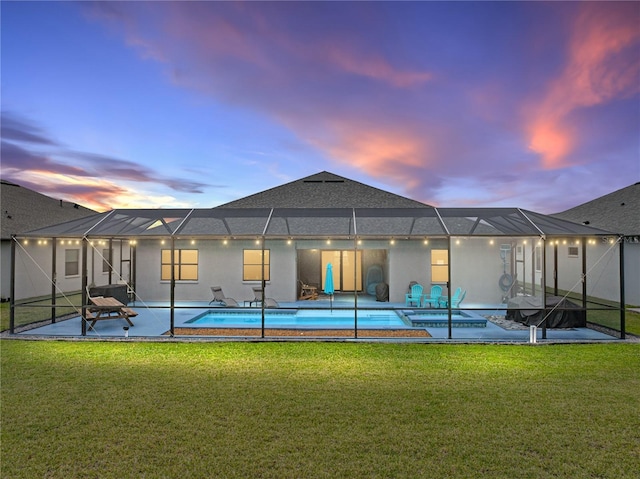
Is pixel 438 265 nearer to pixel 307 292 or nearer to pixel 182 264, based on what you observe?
pixel 307 292

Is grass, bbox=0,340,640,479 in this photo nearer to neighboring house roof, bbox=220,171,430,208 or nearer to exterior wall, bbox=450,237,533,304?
exterior wall, bbox=450,237,533,304

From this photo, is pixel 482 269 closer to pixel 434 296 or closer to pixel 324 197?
pixel 434 296

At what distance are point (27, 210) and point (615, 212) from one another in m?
29.4

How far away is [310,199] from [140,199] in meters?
12.3

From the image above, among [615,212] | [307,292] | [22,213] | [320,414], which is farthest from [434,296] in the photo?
[22,213]

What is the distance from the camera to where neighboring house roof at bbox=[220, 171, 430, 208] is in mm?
19297

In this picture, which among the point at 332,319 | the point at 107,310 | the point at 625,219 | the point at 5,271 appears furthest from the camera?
the point at 625,219

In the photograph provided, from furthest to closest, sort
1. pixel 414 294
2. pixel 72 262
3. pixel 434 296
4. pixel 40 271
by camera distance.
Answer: pixel 72 262
pixel 40 271
pixel 414 294
pixel 434 296

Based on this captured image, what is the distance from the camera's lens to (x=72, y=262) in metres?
18.8

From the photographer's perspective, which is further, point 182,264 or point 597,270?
point 597,270

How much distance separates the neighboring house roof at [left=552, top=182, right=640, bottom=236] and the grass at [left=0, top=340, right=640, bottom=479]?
1237cm

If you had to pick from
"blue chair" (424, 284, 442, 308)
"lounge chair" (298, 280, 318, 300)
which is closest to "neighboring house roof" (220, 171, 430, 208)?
"lounge chair" (298, 280, 318, 300)

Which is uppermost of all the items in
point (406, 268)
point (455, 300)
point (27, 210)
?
point (27, 210)

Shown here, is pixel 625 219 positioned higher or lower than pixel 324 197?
lower
